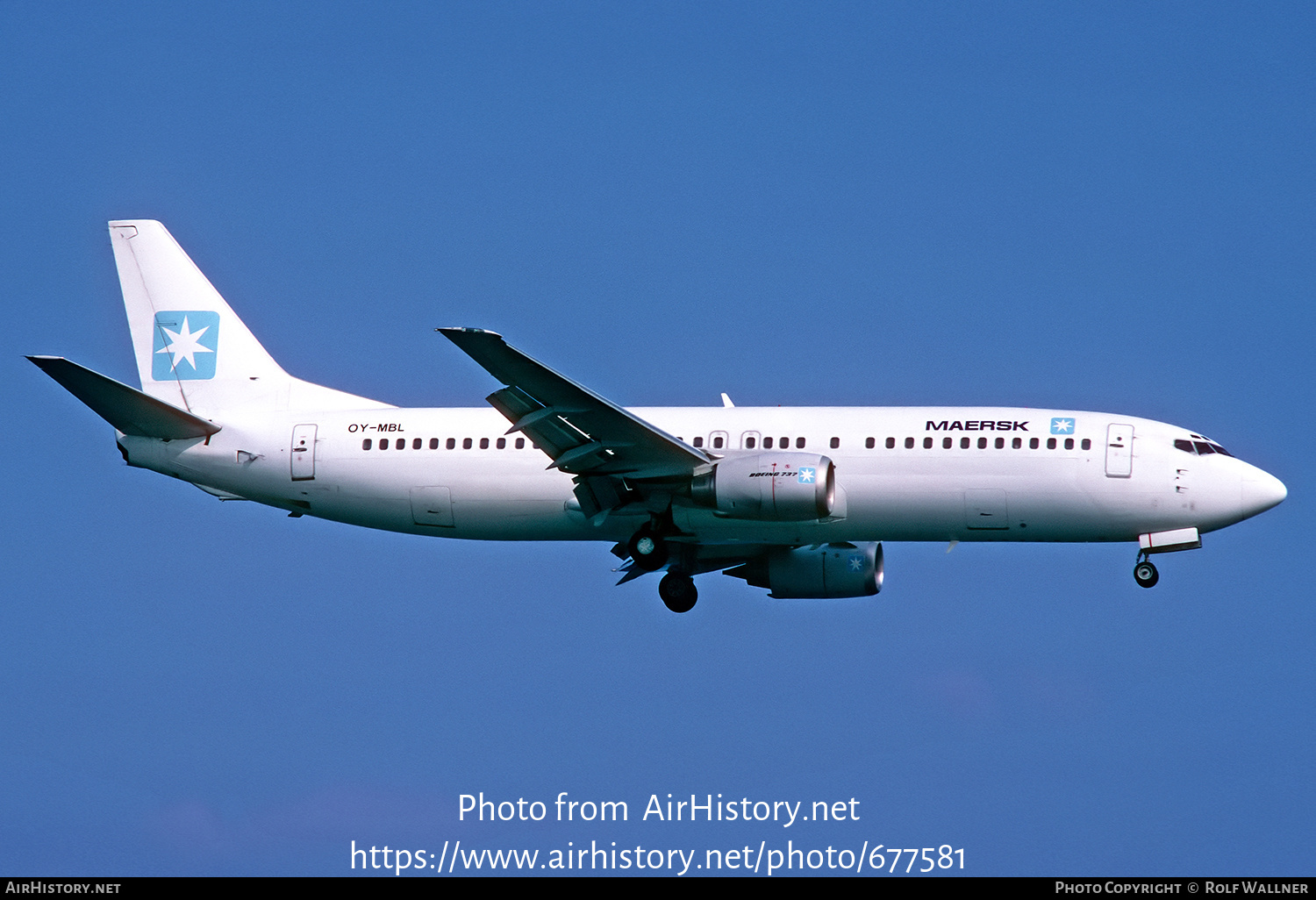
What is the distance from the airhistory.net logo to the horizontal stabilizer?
8.94 ft

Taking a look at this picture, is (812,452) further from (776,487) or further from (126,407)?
(126,407)

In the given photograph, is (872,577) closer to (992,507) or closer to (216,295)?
(992,507)

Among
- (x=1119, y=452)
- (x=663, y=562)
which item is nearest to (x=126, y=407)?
(x=663, y=562)

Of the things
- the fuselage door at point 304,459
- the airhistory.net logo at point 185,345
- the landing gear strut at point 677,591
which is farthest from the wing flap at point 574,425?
the airhistory.net logo at point 185,345

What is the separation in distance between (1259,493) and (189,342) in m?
28.1

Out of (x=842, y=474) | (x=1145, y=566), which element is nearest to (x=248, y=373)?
(x=842, y=474)

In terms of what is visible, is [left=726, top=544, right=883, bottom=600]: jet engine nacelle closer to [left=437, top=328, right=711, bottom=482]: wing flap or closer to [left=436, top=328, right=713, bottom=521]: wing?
[left=436, top=328, right=713, bottom=521]: wing

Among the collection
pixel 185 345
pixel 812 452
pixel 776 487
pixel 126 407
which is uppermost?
pixel 185 345

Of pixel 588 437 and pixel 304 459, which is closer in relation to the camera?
pixel 588 437

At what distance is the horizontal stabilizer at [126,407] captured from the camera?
149ft

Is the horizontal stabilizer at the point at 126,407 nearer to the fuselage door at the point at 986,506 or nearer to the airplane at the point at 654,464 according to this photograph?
the airplane at the point at 654,464

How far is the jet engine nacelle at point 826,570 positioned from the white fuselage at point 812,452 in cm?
310

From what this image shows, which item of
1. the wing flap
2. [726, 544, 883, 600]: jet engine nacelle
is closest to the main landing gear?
the wing flap

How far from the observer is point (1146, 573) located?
4553cm
